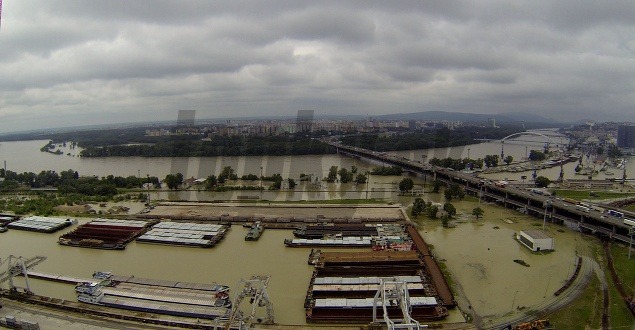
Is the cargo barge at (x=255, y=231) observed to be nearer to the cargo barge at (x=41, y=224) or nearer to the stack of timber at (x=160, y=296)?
the stack of timber at (x=160, y=296)

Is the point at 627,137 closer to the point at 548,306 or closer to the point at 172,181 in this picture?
the point at 548,306

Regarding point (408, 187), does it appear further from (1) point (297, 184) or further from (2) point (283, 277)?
(2) point (283, 277)

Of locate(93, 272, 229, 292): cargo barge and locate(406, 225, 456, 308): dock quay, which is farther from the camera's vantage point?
locate(93, 272, 229, 292): cargo barge

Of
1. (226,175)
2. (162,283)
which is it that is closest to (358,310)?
(162,283)

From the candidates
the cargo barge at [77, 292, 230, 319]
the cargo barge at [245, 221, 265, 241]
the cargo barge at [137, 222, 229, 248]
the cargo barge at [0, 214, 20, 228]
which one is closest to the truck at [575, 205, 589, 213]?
the cargo barge at [245, 221, 265, 241]

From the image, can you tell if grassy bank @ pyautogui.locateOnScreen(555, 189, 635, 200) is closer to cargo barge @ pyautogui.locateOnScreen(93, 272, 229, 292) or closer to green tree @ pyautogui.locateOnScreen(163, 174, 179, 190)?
cargo barge @ pyautogui.locateOnScreen(93, 272, 229, 292)

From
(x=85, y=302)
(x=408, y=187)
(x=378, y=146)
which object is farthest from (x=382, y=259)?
(x=378, y=146)
